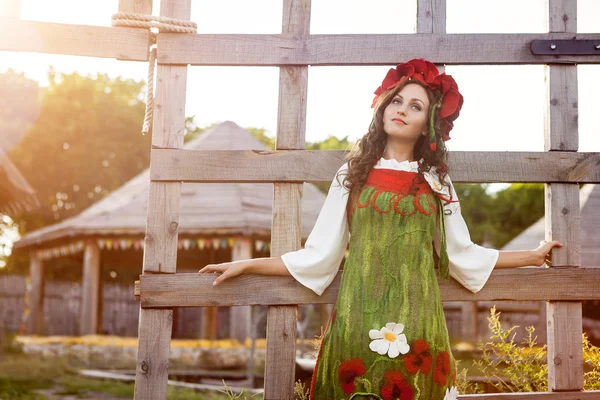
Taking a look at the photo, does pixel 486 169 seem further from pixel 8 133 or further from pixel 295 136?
pixel 8 133

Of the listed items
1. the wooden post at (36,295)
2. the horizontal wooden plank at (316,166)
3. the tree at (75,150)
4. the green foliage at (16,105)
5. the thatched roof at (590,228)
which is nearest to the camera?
the horizontal wooden plank at (316,166)

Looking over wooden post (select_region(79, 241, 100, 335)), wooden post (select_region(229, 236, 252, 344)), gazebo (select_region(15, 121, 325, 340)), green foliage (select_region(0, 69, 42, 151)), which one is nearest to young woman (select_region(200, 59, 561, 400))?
gazebo (select_region(15, 121, 325, 340))

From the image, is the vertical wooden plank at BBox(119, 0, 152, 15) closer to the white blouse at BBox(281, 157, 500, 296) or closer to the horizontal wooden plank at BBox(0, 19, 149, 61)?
the horizontal wooden plank at BBox(0, 19, 149, 61)

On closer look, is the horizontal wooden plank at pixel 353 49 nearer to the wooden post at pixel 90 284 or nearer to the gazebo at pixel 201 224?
the gazebo at pixel 201 224

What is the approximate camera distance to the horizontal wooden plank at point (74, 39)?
3.35m

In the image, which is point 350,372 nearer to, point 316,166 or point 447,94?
point 316,166

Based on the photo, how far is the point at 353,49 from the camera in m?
3.36

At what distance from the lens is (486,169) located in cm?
331

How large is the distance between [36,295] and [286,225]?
46.4ft

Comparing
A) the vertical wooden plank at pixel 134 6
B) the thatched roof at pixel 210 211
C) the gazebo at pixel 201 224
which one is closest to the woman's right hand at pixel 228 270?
the vertical wooden plank at pixel 134 6

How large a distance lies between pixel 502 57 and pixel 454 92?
380 millimetres

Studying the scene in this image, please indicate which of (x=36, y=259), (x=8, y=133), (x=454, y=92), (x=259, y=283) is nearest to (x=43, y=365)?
(x=36, y=259)

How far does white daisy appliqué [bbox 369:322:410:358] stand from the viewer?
288cm

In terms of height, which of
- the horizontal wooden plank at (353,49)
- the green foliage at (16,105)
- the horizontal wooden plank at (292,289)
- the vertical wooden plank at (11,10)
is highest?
the green foliage at (16,105)
